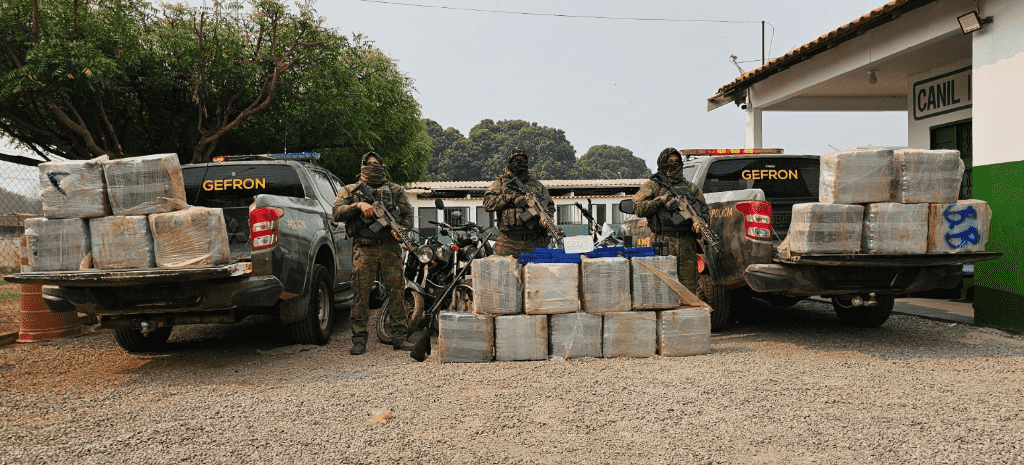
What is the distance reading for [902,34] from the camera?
8.59 metres

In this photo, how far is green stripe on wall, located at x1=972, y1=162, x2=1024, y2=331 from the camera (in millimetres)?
6180

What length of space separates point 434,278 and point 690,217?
2.47m

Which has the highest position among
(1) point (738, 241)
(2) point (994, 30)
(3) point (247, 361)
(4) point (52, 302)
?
(2) point (994, 30)

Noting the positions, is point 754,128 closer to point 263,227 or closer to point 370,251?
point 370,251

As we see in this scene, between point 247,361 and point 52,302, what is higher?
point 52,302

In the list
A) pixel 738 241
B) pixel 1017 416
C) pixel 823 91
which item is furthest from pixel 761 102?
pixel 1017 416

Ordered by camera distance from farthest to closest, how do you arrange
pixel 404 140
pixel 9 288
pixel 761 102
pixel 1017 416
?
pixel 404 140 → pixel 761 102 → pixel 9 288 → pixel 1017 416

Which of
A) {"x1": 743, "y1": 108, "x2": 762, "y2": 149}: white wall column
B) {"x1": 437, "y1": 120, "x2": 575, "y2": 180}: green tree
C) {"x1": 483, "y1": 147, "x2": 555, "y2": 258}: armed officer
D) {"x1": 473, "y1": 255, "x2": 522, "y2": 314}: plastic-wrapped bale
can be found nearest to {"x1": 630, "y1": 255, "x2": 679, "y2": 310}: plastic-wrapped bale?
{"x1": 473, "y1": 255, "x2": 522, "y2": 314}: plastic-wrapped bale

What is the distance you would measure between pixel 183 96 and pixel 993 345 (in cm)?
1143

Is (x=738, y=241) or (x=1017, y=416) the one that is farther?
(x=738, y=241)

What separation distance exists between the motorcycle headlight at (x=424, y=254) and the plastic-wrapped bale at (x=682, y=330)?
82.2 inches

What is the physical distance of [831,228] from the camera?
518cm

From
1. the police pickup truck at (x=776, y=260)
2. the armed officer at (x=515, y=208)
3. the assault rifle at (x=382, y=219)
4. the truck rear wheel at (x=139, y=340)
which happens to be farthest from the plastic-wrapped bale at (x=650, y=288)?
the truck rear wheel at (x=139, y=340)

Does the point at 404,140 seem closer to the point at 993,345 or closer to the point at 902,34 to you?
the point at 902,34
